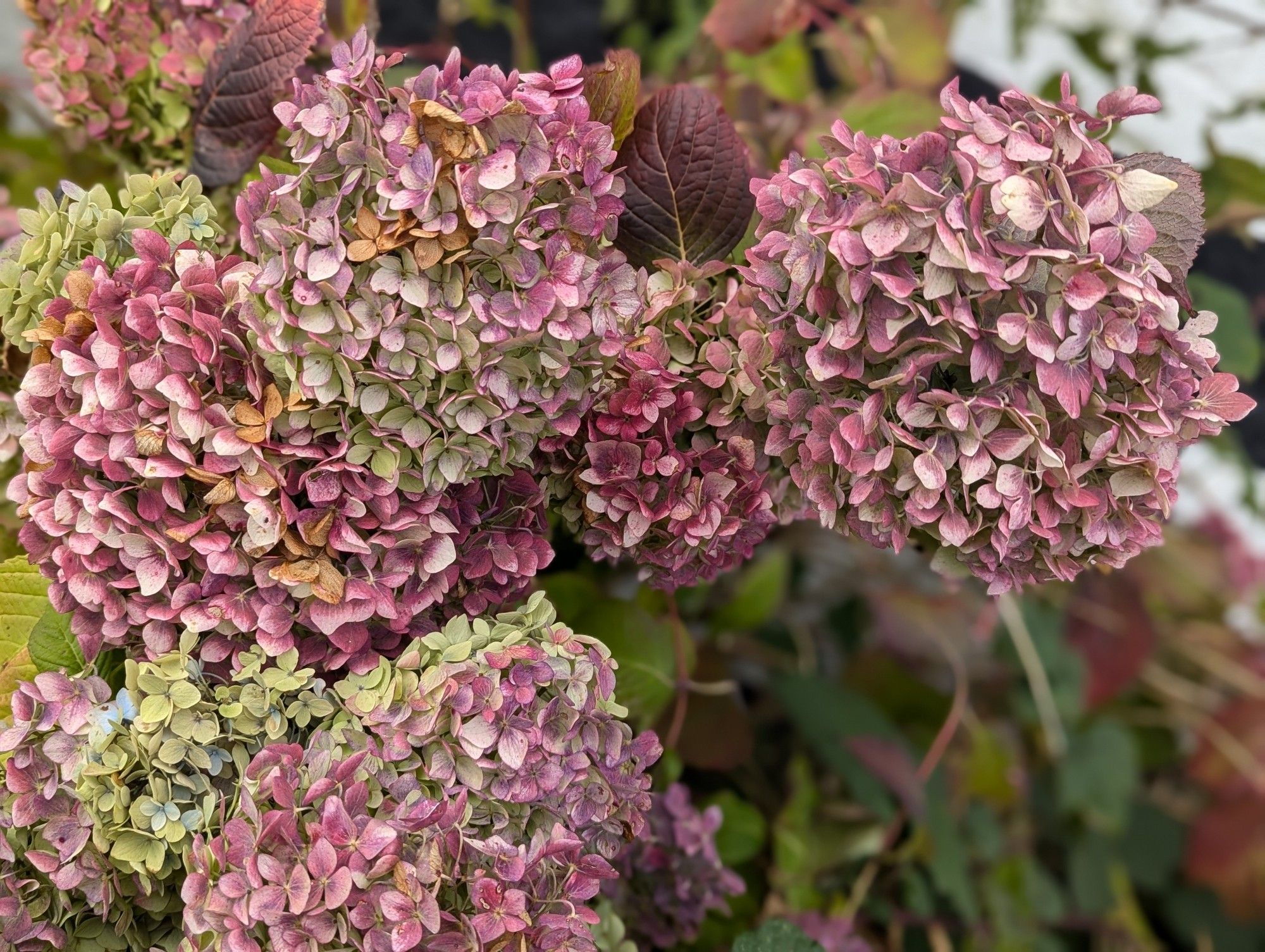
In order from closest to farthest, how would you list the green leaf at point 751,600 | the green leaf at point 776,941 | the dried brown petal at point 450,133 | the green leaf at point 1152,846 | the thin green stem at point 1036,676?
the dried brown petal at point 450,133 → the green leaf at point 776,941 → the green leaf at point 751,600 → the thin green stem at point 1036,676 → the green leaf at point 1152,846

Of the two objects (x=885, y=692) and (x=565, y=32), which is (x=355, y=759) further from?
(x=565, y=32)

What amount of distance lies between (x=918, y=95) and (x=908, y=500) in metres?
0.33

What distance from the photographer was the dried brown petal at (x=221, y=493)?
0.99 feet

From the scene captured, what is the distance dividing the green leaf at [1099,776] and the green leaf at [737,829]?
1.42 ft

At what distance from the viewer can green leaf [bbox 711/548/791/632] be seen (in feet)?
2.15

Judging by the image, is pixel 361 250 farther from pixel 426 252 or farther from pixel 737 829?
pixel 737 829

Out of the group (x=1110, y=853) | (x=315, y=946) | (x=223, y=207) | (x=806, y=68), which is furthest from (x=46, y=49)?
(x=1110, y=853)

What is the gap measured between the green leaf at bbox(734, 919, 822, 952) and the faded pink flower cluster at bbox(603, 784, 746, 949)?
1.6 inches

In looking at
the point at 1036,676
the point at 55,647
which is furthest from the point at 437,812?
the point at 1036,676

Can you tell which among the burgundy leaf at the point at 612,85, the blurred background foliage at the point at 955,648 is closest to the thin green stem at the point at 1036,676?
the blurred background foliage at the point at 955,648

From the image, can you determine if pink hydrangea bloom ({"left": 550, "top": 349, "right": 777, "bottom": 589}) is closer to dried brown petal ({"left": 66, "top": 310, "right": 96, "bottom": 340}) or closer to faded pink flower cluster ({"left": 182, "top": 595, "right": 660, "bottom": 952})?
faded pink flower cluster ({"left": 182, "top": 595, "right": 660, "bottom": 952})

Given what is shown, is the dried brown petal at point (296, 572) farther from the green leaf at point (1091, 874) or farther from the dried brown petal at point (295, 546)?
the green leaf at point (1091, 874)

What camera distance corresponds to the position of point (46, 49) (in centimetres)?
44

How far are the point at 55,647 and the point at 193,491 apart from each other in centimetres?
8
